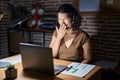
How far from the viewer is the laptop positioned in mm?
1423

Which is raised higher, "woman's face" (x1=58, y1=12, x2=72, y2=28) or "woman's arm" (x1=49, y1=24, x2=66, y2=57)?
"woman's face" (x1=58, y1=12, x2=72, y2=28)

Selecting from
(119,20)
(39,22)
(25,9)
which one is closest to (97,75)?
(119,20)

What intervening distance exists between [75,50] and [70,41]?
0.14 metres

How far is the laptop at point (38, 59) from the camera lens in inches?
A: 56.0

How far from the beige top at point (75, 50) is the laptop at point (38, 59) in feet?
1.74

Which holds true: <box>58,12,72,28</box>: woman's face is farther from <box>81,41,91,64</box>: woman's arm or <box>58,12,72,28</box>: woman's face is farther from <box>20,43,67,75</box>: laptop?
<box>20,43,67,75</box>: laptop

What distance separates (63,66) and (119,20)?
4.86 feet

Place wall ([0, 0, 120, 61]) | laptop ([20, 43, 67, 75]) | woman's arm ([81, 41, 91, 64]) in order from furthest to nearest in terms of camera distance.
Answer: wall ([0, 0, 120, 61]), woman's arm ([81, 41, 91, 64]), laptop ([20, 43, 67, 75])

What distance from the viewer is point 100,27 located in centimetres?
297

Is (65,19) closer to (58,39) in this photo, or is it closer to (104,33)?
(58,39)

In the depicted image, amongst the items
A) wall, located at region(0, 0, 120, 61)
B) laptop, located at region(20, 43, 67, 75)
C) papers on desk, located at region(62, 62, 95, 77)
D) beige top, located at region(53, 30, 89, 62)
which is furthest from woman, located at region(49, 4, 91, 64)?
wall, located at region(0, 0, 120, 61)

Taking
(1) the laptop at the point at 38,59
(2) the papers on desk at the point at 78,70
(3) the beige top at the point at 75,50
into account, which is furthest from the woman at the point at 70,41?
(1) the laptop at the point at 38,59

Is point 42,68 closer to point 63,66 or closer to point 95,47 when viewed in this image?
point 63,66

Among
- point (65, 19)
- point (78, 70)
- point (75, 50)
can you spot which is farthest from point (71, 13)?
point (78, 70)
